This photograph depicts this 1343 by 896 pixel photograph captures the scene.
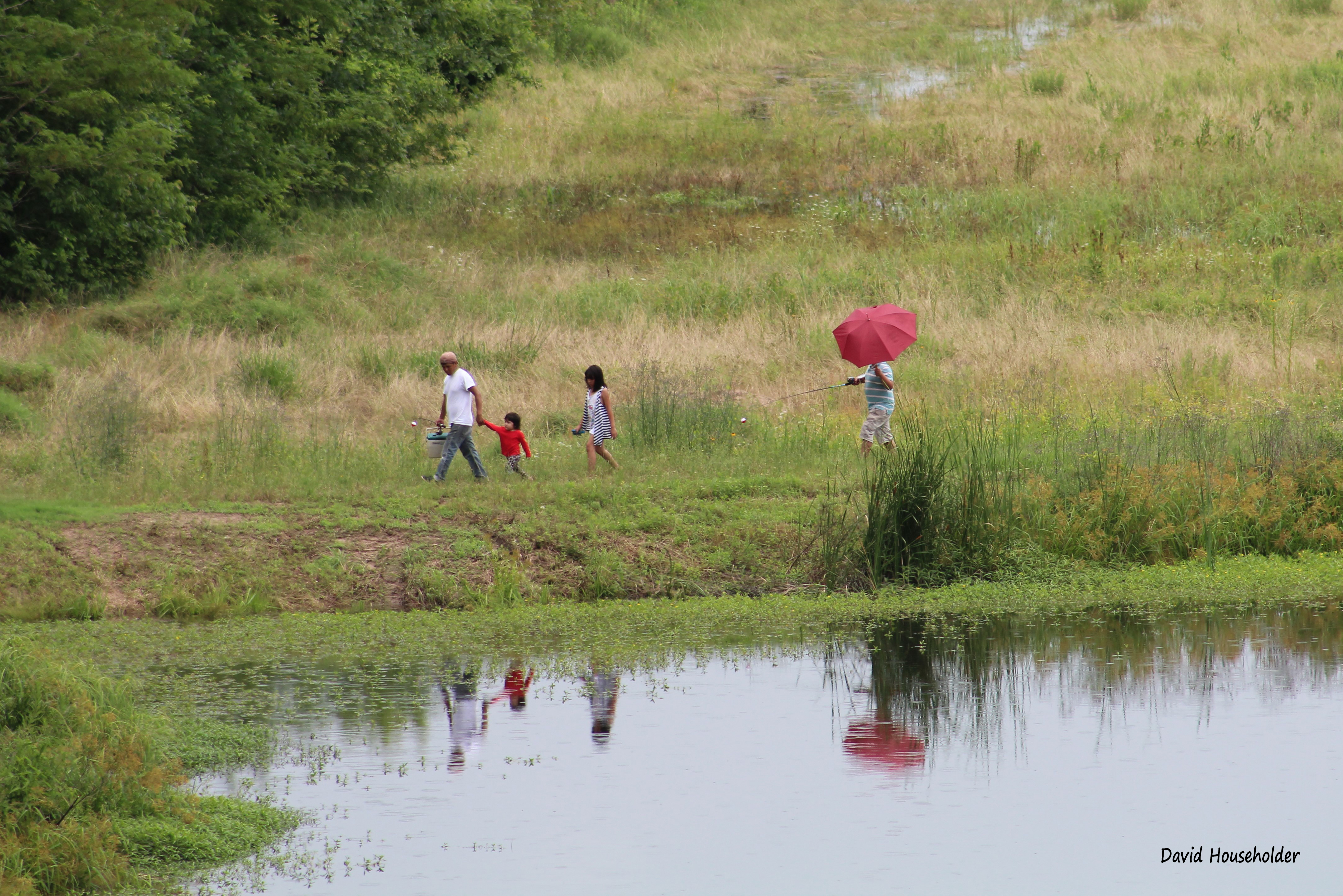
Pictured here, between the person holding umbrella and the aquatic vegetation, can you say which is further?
the person holding umbrella

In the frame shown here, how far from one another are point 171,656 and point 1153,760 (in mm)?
7151

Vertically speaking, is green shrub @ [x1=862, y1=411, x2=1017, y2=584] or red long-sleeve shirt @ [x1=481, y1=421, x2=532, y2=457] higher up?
red long-sleeve shirt @ [x1=481, y1=421, x2=532, y2=457]

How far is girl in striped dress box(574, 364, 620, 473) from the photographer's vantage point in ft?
52.3

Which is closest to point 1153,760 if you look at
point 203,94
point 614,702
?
point 614,702

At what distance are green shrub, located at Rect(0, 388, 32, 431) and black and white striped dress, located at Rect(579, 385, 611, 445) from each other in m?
7.07

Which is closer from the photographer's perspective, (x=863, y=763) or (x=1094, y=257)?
(x=863, y=763)

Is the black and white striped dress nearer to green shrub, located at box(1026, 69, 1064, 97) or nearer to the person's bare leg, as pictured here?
the person's bare leg

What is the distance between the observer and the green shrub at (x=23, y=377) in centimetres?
1962

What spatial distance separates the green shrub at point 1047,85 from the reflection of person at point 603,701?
30.8 m

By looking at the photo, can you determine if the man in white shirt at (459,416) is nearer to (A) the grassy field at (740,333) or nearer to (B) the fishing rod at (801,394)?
(A) the grassy field at (740,333)

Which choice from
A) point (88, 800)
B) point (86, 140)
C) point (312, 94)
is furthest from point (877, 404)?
point (312, 94)

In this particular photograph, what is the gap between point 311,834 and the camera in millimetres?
7191

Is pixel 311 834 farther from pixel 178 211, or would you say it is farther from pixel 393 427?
pixel 178 211
